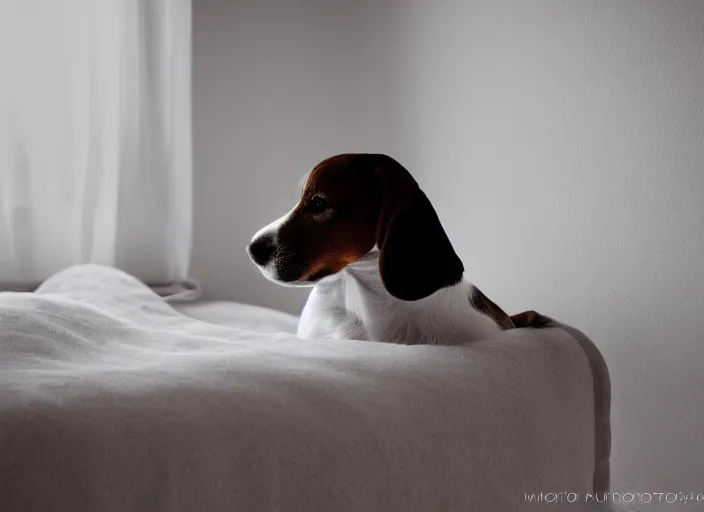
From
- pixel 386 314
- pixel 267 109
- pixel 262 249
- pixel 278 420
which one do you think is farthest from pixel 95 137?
pixel 278 420

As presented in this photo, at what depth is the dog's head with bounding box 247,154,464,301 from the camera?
1.03 m

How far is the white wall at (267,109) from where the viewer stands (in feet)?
7.37

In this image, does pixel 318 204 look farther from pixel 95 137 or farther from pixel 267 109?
pixel 267 109

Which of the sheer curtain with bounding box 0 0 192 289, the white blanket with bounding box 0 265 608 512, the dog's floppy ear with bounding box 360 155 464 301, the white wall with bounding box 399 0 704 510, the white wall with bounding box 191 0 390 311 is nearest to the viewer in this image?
the white blanket with bounding box 0 265 608 512

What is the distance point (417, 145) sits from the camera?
2.06 meters

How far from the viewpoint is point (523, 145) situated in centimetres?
167

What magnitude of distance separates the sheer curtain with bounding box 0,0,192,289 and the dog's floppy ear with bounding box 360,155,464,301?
1.14 m

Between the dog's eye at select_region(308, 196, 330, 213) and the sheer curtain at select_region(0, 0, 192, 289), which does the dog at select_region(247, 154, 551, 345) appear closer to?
the dog's eye at select_region(308, 196, 330, 213)

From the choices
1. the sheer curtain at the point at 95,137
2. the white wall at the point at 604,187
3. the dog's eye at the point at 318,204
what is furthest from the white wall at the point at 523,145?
the dog's eye at the point at 318,204

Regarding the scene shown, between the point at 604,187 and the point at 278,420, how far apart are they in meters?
1.03

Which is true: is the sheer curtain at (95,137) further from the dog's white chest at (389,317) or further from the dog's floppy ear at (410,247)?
the dog's floppy ear at (410,247)

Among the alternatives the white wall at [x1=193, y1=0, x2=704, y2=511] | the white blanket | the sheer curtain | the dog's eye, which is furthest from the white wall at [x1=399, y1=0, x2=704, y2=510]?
the sheer curtain

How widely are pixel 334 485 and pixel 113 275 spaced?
42.9 inches

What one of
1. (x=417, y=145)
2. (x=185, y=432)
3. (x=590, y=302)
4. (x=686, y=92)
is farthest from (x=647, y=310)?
(x=185, y=432)
